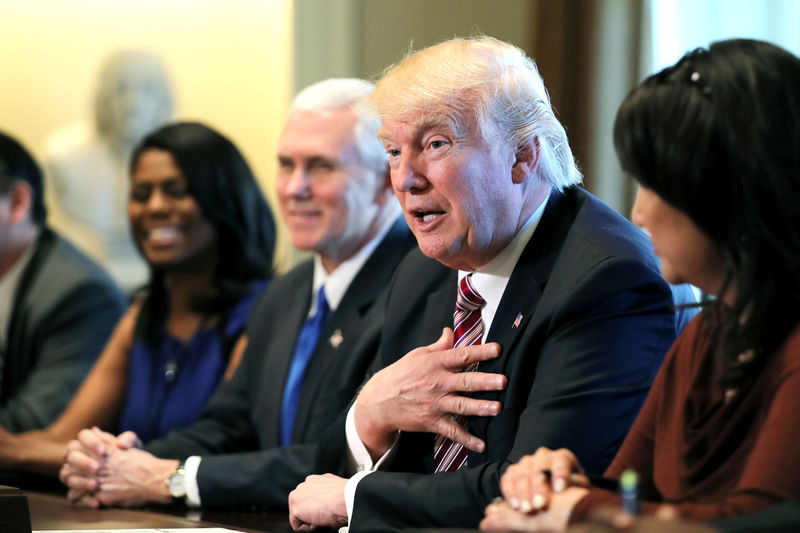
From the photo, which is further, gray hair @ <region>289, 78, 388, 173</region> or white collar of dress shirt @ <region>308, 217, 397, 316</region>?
gray hair @ <region>289, 78, 388, 173</region>

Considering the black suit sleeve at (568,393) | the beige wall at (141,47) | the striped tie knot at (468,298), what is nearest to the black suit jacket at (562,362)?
the black suit sleeve at (568,393)

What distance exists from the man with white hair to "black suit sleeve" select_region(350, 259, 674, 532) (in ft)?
2.13

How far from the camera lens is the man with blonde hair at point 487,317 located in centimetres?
210

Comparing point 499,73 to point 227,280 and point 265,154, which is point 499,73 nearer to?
point 227,280

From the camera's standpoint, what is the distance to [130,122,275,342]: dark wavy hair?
3.91 m

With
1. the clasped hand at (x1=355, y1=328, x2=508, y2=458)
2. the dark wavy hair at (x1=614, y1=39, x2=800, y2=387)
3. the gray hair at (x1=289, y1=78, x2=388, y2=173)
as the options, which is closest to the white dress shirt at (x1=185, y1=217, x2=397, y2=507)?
the gray hair at (x1=289, y1=78, x2=388, y2=173)

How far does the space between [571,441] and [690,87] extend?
719 millimetres

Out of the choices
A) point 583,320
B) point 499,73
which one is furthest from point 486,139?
point 583,320

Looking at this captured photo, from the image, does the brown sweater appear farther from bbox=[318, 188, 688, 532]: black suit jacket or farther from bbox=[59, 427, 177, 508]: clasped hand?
bbox=[59, 427, 177, 508]: clasped hand

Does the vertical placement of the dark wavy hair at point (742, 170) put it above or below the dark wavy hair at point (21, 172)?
above

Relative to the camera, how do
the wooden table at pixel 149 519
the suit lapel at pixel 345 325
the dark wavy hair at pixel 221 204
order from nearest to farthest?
the wooden table at pixel 149 519
the suit lapel at pixel 345 325
the dark wavy hair at pixel 221 204

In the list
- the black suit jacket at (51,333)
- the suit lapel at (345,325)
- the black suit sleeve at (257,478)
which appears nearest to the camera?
the black suit sleeve at (257,478)

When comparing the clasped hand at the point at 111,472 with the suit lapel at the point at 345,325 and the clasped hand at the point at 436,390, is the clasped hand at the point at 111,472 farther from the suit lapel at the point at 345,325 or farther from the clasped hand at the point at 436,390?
the clasped hand at the point at 436,390

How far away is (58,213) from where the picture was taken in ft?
21.1
